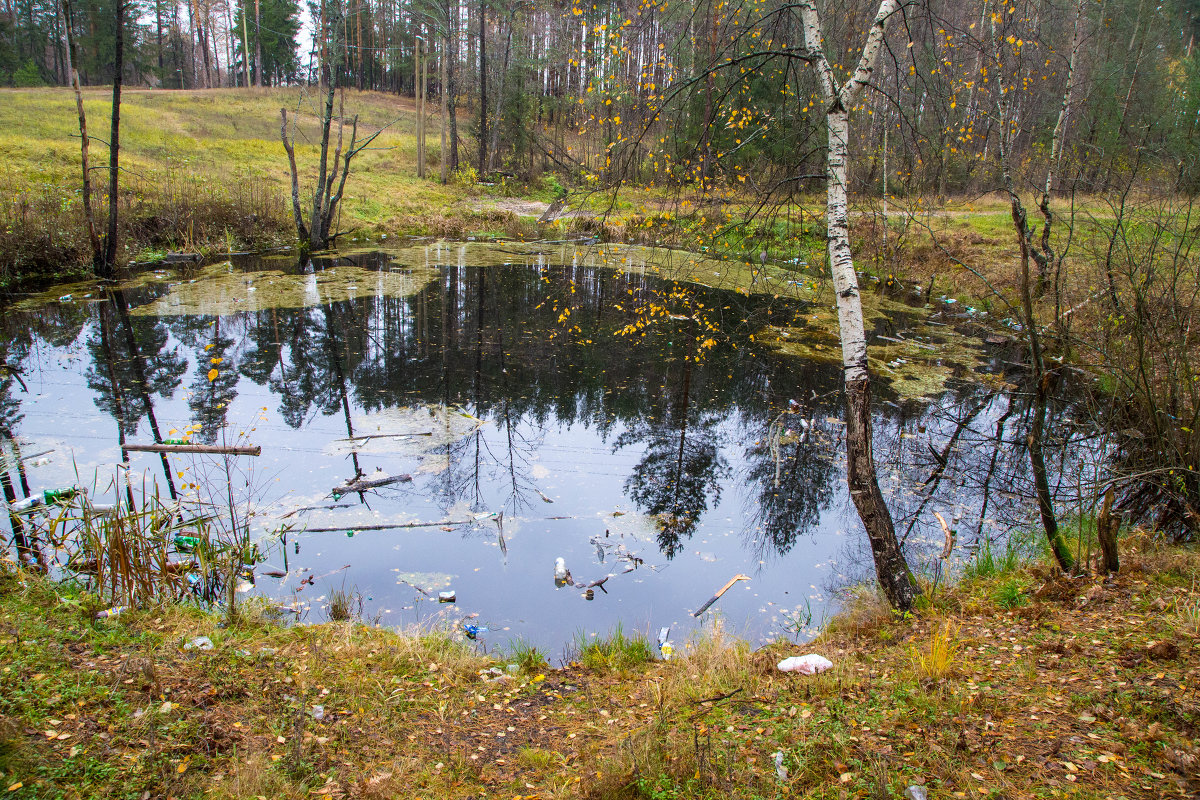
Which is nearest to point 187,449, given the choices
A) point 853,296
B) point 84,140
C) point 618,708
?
point 618,708

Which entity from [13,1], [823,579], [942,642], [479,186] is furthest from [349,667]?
[13,1]

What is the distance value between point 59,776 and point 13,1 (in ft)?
170

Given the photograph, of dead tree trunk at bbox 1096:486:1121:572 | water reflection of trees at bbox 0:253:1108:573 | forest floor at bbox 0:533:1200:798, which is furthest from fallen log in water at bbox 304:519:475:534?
dead tree trunk at bbox 1096:486:1121:572

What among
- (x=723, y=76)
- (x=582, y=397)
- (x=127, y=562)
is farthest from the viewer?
(x=582, y=397)

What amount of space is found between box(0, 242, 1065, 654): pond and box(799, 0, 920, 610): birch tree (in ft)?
2.03

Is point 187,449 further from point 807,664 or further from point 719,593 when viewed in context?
point 807,664

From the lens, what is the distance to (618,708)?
360 cm

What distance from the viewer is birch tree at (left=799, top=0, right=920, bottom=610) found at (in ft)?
13.5

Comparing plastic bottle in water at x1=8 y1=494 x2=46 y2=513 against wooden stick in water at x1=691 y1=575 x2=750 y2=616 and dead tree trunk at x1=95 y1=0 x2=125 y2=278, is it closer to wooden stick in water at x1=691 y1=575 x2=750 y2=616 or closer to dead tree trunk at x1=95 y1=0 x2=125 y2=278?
wooden stick in water at x1=691 y1=575 x2=750 y2=616

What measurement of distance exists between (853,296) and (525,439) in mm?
4314

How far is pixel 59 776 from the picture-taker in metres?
2.47

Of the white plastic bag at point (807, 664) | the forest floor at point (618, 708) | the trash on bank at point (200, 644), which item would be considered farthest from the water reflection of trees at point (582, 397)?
the trash on bank at point (200, 644)

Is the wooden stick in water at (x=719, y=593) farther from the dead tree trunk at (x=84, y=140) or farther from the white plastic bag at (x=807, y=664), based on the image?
the dead tree trunk at (x=84, y=140)

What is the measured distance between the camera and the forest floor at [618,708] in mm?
2609
